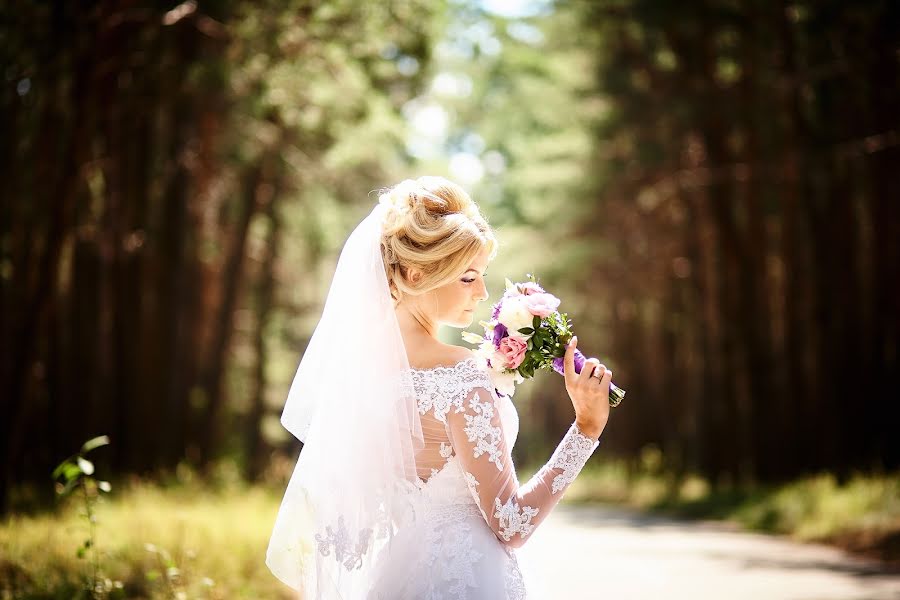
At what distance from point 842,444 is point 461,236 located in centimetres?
1681

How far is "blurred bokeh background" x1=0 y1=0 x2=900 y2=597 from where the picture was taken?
13.7m

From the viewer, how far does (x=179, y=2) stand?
13.1 m

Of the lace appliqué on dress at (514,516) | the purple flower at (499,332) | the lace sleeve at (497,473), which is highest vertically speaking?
the purple flower at (499,332)

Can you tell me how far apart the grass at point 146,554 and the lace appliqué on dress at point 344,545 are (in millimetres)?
2480

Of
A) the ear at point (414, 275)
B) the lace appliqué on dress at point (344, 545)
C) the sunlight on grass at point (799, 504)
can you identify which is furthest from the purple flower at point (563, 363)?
the sunlight on grass at point (799, 504)

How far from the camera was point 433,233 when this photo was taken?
140 inches

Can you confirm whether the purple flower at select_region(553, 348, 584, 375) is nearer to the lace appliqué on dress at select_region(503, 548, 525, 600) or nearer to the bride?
the bride

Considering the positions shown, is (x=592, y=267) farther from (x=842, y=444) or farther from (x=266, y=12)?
(x=266, y=12)

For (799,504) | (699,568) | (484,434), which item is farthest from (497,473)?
(799,504)

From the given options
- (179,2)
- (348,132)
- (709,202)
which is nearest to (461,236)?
(179,2)

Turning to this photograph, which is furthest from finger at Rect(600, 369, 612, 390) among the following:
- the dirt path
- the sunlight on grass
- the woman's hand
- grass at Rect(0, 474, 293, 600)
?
the sunlight on grass

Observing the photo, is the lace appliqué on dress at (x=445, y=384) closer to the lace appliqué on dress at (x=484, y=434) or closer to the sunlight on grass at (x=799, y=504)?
the lace appliqué on dress at (x=484, y=434)

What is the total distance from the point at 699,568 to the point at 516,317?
8.48 m

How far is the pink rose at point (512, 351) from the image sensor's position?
371 cm
